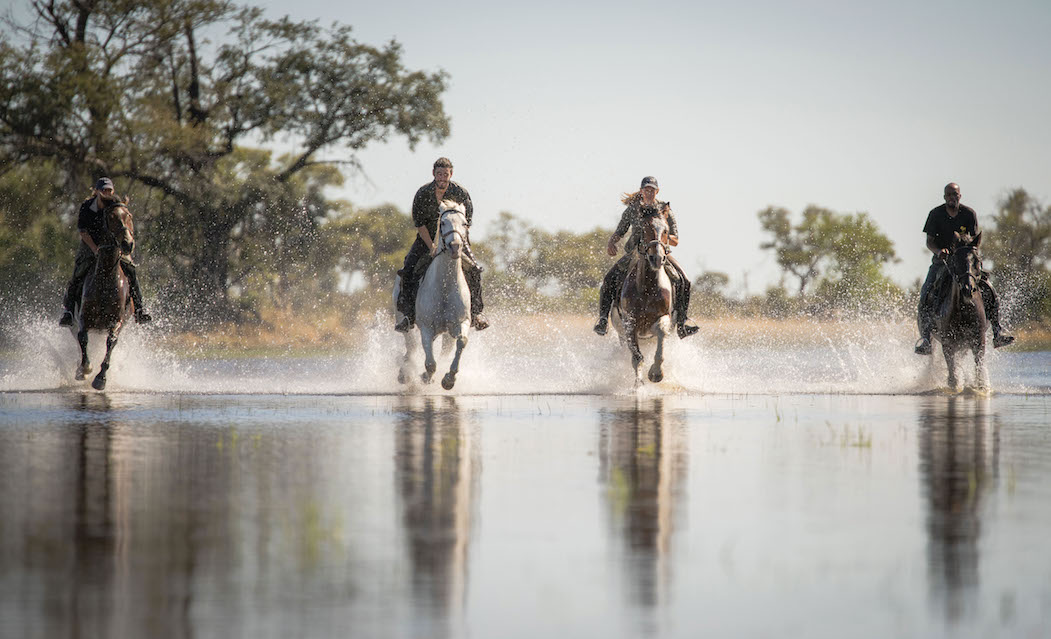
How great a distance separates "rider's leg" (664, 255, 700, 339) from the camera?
814 inches

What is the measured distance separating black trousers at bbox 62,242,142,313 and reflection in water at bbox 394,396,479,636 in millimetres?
7340

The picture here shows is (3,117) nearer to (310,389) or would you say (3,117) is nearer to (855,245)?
(310,389)

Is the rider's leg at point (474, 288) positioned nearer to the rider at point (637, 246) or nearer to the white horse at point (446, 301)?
the white horse at point (446, 301)

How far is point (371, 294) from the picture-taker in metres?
68.6

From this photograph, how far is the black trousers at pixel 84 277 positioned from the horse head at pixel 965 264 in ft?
37.1

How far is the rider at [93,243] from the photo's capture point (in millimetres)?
20609

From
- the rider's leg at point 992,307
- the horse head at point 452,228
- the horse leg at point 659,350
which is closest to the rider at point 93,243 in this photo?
the horse head at point 452,228

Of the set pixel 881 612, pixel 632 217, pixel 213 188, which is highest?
pixel 213 188

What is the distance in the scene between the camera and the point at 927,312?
21.6 meters

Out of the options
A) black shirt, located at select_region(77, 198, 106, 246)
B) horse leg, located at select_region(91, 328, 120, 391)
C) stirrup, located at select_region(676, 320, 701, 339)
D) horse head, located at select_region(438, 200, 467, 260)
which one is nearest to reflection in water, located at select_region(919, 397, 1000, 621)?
stirrup, located at select_region(676, 320, 701, 339)

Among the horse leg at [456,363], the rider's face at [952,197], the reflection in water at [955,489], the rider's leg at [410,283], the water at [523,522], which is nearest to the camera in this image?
the water at [523,522]

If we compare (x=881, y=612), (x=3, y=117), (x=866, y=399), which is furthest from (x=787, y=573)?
(x=3, y=117)

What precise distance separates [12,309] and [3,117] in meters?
11.7

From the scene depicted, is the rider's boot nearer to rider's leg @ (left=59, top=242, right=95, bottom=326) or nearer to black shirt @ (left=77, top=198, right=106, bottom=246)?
black shirt @ (left=77, top=198, right=106, bottom=246)
